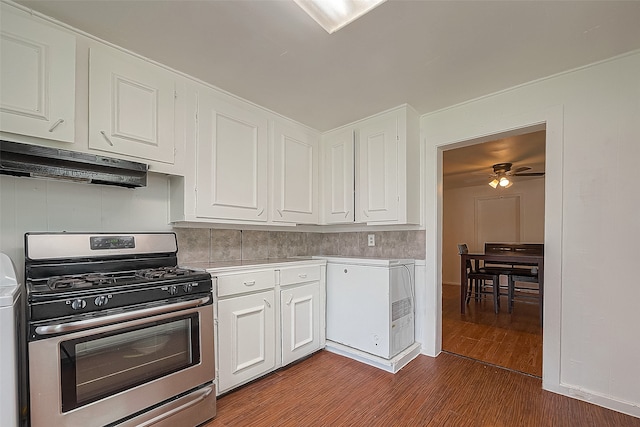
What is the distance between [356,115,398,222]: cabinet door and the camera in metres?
2.56

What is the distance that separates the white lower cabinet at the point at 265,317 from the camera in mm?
1945

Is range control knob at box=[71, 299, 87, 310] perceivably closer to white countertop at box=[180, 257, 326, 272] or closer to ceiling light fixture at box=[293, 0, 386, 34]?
white countertop at box=[180, 257, 326, 272]

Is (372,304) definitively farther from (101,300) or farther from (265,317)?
(101,300)

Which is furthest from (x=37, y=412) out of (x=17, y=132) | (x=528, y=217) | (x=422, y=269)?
(x=528, y=217)

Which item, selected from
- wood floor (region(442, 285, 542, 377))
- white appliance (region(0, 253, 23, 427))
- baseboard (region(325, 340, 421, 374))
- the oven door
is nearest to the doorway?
wood floor (region(442, 285, 542, 377))

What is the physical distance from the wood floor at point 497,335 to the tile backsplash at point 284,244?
3.38 ft

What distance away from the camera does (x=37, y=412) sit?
1.17 metres

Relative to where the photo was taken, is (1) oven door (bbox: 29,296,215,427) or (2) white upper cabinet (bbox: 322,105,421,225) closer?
(1) oven door (bbox: 29,296,215,427)

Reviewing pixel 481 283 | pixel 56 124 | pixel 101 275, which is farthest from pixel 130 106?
pixel 481 283

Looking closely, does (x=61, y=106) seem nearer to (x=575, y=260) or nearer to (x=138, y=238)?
(x=138, y=238)

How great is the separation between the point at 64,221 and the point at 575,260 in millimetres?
3180

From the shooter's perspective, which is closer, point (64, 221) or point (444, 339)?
point (64, 221)

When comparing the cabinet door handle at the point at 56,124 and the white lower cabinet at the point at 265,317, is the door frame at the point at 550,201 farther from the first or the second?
the cabinet door handle at the point at 56,124

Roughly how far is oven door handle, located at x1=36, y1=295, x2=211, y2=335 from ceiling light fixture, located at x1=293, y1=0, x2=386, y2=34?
5.38 feet
